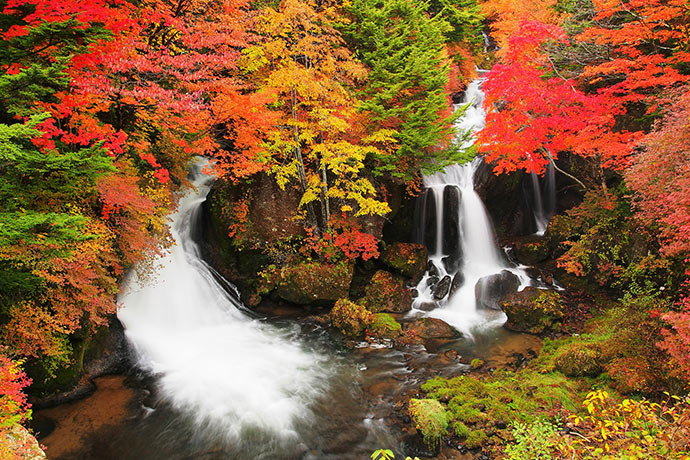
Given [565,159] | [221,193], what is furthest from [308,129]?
[565,159]

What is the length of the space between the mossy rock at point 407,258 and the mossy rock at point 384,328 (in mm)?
2938

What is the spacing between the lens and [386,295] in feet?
41.5

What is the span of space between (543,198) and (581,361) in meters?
10.8

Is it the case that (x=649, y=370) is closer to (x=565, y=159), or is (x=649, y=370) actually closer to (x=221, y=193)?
(x=565, y=159)

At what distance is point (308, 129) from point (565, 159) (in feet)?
39.7

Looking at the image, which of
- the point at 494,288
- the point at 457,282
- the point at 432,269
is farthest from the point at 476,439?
the point at 432,269

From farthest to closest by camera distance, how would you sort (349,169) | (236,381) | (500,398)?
(349,169), (236,381), (500,398)

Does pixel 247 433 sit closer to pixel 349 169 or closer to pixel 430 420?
pixel 430 420

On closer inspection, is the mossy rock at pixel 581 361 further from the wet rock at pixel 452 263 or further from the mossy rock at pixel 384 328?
the wet rock at pixel 452 263

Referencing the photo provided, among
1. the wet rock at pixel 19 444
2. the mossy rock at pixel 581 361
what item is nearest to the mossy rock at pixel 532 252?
the mossy rock at pixel 581 361

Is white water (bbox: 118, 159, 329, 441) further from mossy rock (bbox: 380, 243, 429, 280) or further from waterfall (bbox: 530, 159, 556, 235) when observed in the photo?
waterfall (bbox: 530, 159, 556, 235)

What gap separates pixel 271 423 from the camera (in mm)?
7180

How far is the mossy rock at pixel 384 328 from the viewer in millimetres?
10547

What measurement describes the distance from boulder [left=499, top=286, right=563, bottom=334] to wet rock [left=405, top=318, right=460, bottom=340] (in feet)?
6.15
